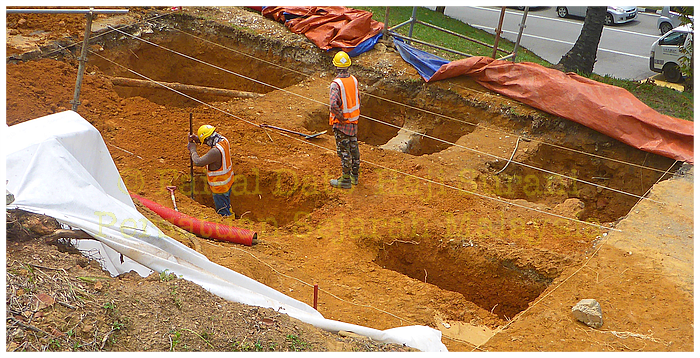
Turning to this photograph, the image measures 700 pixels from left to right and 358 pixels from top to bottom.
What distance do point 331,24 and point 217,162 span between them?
19.5 feet

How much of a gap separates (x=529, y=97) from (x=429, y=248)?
4.32m

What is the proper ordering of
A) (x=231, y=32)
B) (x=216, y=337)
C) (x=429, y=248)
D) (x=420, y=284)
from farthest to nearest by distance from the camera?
(x=231, y=32) → (x=429, y=248) → (x=420, y=284) → (x=216, y=337)

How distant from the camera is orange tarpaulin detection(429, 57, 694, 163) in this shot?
9.24 meters

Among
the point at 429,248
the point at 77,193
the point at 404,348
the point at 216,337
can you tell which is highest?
the point at 77,193

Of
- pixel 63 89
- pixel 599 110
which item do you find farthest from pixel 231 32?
pixel 599 110

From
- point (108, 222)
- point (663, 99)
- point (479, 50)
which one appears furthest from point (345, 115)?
point (479, 50)

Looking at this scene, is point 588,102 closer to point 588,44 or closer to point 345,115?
point 588,44

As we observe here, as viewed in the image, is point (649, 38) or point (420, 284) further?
point (649, 38)

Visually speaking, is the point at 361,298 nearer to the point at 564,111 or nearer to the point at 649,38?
the point at 564,111

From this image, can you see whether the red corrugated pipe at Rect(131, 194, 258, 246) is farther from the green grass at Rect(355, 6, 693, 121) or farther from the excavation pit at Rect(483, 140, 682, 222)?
the green grass at Rect(355, 6, 693, 121)

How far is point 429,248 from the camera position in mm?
7512

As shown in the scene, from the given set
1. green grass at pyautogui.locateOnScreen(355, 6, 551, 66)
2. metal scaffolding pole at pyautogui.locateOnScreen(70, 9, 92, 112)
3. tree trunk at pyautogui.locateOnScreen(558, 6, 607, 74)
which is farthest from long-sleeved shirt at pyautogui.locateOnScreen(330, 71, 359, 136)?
tree trunk at pyautogui.locateOnScreen(558, 6, 607, 74)

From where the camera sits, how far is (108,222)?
4.99 metres

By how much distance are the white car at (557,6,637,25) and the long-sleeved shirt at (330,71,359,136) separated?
17.4 metres
